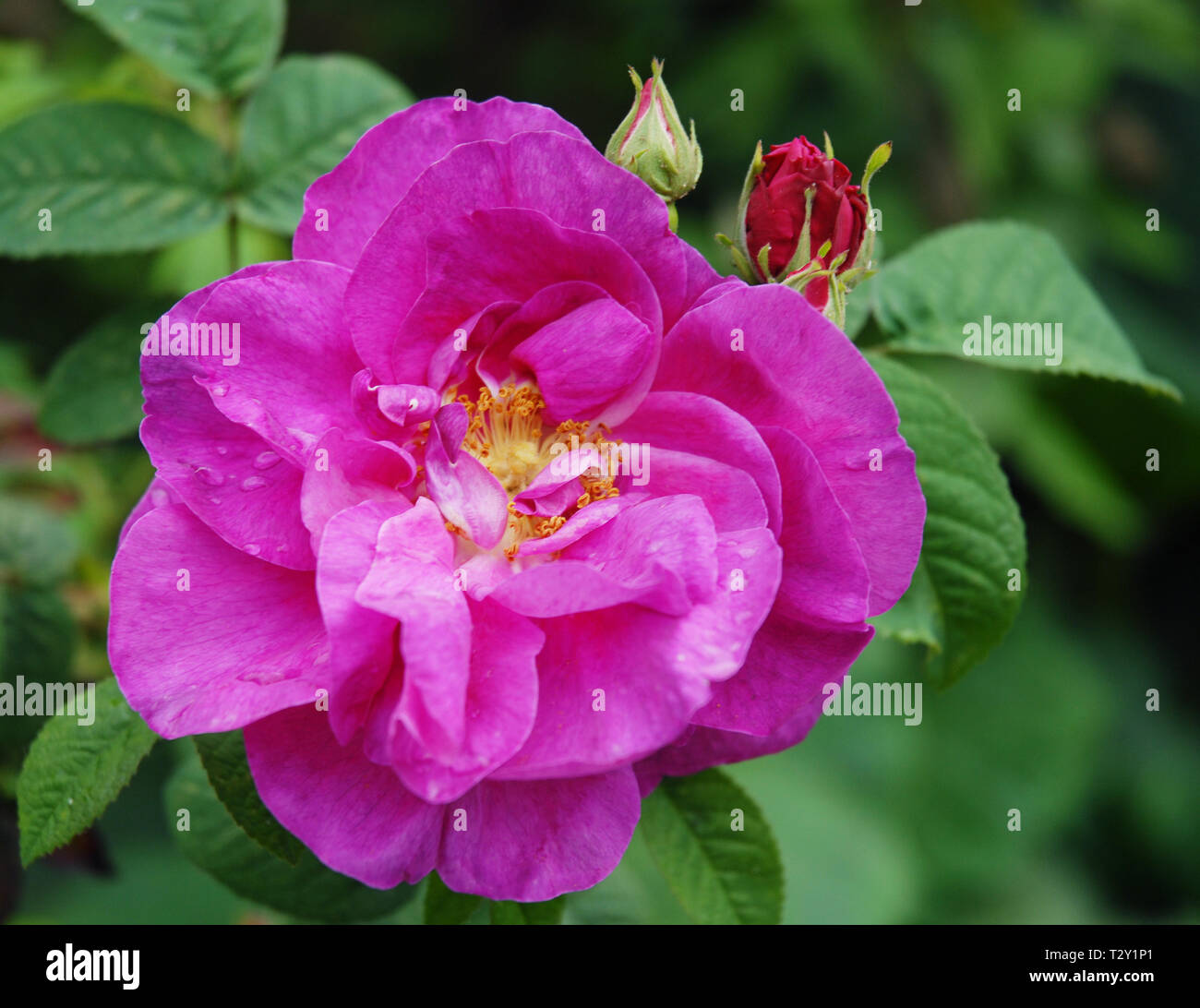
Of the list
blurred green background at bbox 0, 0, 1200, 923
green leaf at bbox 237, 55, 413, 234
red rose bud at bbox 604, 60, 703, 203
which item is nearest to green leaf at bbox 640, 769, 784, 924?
red rose bud at bbox 604, 60, 703, 203

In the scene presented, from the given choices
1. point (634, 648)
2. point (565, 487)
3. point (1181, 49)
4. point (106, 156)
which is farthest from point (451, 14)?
point (634, 648)

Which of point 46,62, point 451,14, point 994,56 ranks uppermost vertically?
point 451,14

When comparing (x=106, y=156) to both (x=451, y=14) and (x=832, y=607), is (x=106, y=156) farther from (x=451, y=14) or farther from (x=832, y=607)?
(x=451, y=14)

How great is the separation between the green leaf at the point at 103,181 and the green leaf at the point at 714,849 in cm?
111

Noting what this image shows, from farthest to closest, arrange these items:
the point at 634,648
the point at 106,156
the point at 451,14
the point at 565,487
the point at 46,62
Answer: the point at 451,14 < the point at 46,62 < the point at 106,156 < the point at 565,487 < the point at 634,648

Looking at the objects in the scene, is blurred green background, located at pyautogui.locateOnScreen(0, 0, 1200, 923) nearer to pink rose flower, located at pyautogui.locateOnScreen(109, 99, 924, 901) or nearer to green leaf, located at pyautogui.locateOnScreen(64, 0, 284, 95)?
green leaf, located at pyautogui.locateOnScreen(64, 0, 284, 95)

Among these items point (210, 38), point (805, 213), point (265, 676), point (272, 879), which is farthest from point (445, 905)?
point (210, 38)

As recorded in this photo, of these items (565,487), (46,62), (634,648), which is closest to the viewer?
(634,648)

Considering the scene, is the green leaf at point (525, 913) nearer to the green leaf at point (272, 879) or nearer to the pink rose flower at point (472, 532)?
the green leaf at point (272, 879)

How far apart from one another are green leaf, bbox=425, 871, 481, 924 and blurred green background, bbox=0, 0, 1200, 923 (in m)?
1.71

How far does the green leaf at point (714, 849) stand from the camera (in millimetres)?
1585

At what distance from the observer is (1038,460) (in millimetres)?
3924
